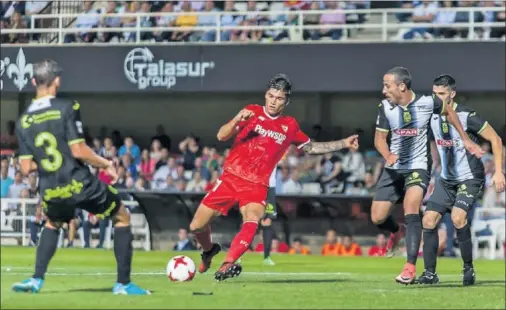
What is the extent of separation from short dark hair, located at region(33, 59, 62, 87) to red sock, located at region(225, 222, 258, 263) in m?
3.29

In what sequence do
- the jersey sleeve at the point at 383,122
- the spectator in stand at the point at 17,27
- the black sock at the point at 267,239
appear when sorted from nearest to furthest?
the jersey sleeve at the point at 383,122 < the black sock at the point at 267,239 < the spectator in stand at the point at 17,27

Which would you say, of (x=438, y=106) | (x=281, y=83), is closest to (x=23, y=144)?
(x=281, y=83)

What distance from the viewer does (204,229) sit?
14.6 metres

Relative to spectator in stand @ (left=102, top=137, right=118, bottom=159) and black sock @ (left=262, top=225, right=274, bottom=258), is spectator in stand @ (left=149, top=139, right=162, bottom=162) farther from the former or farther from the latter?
black sock @ (left=262, top=225, right=274, bottom=258)

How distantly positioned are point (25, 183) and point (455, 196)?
52.0 feet

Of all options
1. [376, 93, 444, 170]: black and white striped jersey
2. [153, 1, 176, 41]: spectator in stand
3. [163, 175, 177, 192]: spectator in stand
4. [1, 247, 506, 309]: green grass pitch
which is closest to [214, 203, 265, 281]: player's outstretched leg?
[1, 247, 506, 309]: green grass pitch

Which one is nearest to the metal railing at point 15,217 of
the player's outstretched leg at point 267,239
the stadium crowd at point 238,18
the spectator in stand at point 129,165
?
the spectator in stand at point 129,165

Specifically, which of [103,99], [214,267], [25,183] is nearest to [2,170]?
[25,183]

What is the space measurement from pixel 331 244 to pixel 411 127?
12269 mm

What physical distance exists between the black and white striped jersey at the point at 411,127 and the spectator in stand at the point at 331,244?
11.7 metres

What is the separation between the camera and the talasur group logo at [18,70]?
3131cm

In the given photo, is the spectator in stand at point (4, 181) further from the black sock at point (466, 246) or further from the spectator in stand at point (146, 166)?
the black sock at point (466, 246)

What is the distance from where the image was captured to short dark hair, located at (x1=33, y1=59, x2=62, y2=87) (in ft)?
35.8

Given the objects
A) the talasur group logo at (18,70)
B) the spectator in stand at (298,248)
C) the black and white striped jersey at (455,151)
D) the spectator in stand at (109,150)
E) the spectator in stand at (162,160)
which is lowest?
the spectator in stand at (298,248)
